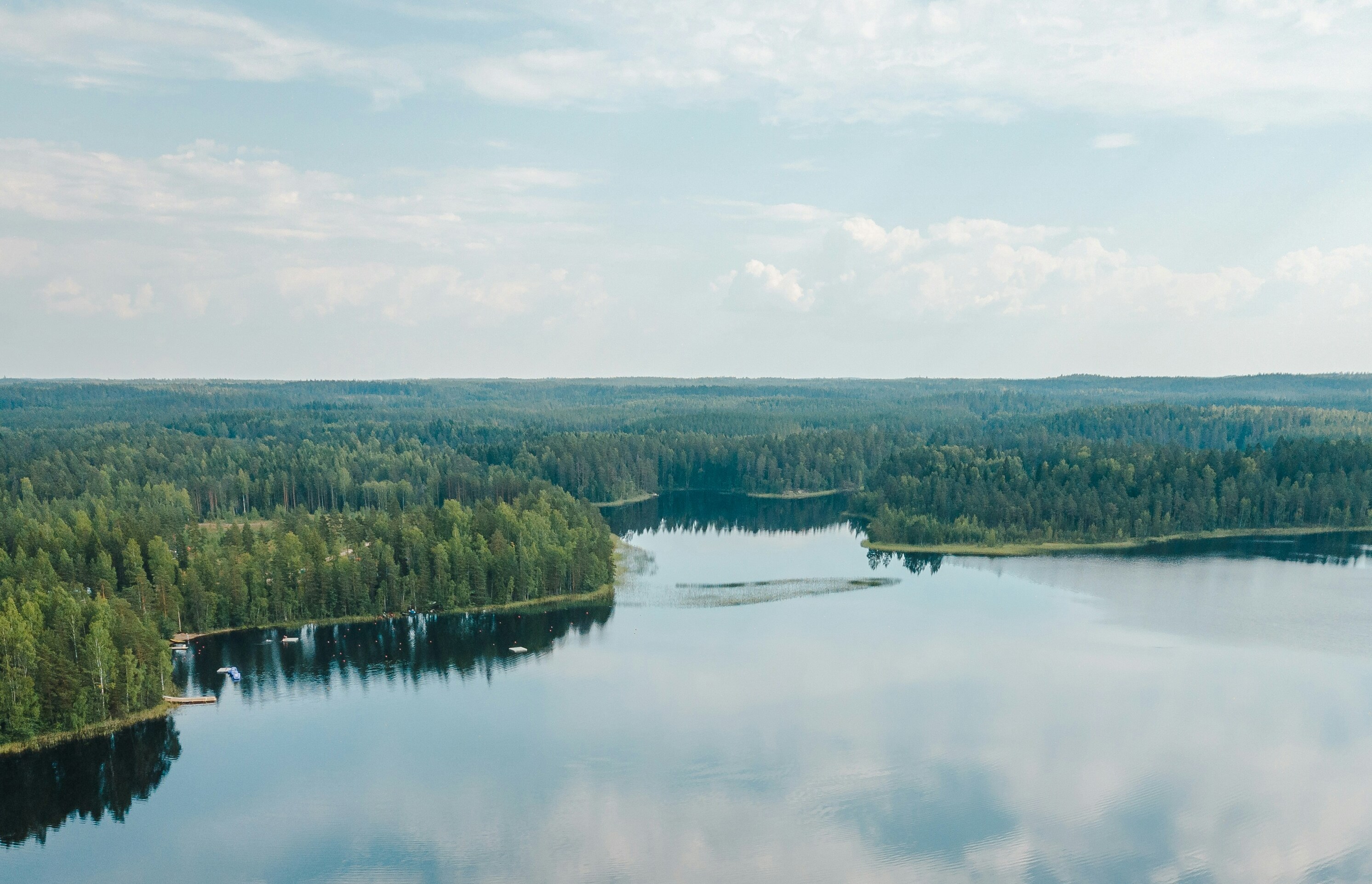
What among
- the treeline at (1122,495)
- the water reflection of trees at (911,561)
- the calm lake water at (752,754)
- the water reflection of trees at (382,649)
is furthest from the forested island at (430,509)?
the calm lake water at (752,754)

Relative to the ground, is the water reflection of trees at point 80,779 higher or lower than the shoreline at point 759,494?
lower

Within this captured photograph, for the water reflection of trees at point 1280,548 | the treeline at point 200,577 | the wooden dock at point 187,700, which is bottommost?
the wooden dock at point 187,700

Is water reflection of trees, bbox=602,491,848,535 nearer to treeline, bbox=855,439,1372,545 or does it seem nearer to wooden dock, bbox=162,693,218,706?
treeline, bbox=855,439,1372,545

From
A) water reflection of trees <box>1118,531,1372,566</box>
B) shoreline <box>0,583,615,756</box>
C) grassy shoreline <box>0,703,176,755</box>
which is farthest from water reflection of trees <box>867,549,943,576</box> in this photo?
grassy shoreline <box>0,703,176,755</box>

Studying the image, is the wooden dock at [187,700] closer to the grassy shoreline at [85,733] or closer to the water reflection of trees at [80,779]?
the grassy shoreline at [85,733]

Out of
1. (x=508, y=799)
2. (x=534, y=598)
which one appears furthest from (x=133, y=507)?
(x=508, y=799)

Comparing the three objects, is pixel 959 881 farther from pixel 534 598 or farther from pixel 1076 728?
pixel 534 598
